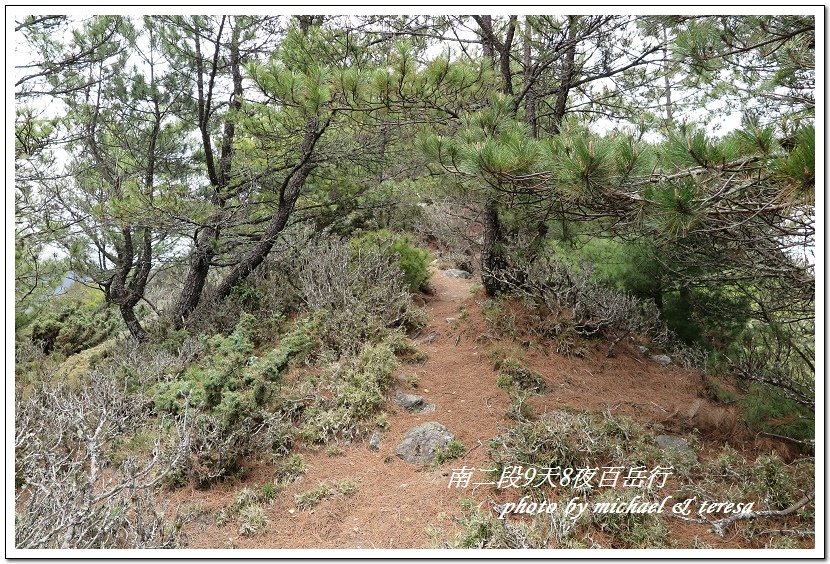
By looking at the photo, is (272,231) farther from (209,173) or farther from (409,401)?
(409,401)

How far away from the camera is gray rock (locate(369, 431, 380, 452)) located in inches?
144

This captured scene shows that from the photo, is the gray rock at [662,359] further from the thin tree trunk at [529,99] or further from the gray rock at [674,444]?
the thin tree trunk at [529,99]

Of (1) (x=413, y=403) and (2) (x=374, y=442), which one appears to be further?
(1) (x=413, y=403)

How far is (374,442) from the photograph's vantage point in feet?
12.1

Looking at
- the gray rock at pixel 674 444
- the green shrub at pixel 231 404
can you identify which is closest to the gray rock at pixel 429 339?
the green shrub at pixel 231 404

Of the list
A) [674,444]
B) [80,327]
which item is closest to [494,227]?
[674,444]

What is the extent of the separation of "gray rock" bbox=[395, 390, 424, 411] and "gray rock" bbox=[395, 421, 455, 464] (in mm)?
328

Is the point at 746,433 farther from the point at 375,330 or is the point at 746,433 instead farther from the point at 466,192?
the point at 375,330

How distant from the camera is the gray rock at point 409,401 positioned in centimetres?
409

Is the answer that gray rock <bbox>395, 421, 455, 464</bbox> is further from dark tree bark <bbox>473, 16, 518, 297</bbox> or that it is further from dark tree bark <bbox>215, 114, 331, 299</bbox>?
dark tree bark <bbox>215, 114, 331, 299</bbox>

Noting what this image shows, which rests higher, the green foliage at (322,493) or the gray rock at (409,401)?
the gray rock at (409,401)

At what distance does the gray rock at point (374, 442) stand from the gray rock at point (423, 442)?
18 cm

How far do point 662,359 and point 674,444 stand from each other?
175cm
